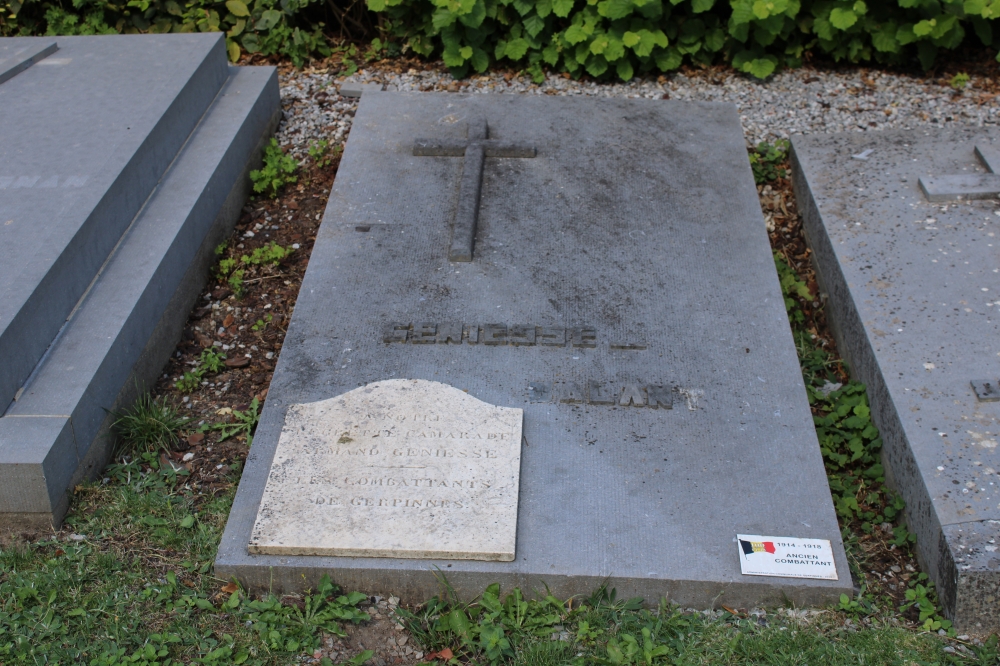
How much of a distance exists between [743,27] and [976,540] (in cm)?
364

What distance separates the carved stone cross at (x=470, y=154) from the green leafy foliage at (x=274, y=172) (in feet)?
2.52

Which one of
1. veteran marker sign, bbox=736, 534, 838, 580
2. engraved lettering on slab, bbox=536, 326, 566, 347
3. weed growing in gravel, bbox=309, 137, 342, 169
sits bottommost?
A: weed growing in gravel, bbox=309, 137, 342, 169

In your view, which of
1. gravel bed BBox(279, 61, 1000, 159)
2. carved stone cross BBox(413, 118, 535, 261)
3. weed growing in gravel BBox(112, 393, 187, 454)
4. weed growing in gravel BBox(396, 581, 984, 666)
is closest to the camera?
weed growing in gravel BBox(396, 581, 984, 666)

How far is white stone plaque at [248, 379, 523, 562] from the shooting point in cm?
281

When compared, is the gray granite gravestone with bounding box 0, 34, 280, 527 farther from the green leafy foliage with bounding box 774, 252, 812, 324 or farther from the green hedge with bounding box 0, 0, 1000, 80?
the green leafy foliage with bounding box 774, 252, 812, 324

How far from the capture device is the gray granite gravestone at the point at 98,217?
3.07 m

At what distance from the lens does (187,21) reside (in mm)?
5883

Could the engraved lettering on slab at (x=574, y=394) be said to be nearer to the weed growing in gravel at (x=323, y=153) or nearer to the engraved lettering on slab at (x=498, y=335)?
the engraved lettering on slab at (x=498, y=335)

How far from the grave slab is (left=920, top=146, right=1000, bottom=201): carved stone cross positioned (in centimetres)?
79

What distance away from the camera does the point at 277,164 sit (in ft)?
16.0

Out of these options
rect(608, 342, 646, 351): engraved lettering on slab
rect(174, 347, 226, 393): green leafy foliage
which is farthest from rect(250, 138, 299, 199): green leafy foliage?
rect(608, 342, 646, 351): engraved lettering on slab

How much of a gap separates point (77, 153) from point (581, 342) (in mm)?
2297

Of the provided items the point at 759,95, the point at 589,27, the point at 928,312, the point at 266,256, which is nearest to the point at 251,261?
the point at 266,256

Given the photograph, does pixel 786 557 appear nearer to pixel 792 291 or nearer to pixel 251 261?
pixel 792 291
